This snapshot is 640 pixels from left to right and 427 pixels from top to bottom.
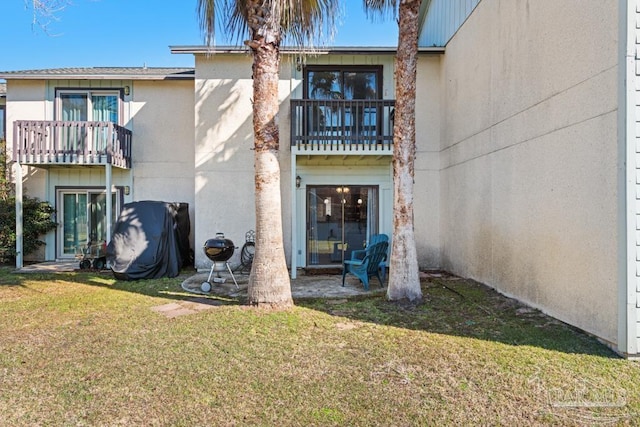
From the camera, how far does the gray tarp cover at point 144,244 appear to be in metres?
8.70

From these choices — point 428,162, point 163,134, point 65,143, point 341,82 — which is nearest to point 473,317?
point 428,162

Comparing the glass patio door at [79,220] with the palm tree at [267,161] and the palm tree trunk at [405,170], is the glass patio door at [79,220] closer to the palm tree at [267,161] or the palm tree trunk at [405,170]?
the palm tree at [267,161]

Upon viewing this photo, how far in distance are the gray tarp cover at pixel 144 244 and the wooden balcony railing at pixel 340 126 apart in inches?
145

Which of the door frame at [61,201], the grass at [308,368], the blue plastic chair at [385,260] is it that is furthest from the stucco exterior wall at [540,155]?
the door frame at [61,201]

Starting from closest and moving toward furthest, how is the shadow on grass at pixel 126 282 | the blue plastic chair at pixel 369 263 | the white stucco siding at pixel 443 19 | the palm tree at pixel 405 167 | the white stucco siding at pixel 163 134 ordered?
the palm tree at pixel 405 167, the shadow on grass at pixel 126 282, the blue plastic chair at pixel 369 263, the white stucco siding at pixel 443 19, the white stucco siding at pixel 163 134

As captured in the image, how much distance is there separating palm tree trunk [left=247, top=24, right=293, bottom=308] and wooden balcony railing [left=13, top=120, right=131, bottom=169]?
641 centimetres

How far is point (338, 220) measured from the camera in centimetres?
1086

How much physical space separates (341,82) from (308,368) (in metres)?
8.48

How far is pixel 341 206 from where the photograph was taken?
35.6ft

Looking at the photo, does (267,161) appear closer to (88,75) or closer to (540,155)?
(540,155)

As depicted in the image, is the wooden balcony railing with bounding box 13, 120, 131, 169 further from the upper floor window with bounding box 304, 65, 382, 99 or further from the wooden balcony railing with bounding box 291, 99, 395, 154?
the upper floor window with bounding box 304, 65, 382, 99

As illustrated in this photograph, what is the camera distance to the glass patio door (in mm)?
11914

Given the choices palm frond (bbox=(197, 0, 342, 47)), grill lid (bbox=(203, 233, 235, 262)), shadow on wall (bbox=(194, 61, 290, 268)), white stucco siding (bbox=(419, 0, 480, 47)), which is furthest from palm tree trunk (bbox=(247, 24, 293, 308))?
white stucco siding (bbox=(419, 0, 480, 47))

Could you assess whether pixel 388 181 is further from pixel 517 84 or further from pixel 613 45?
pixel 613 45
